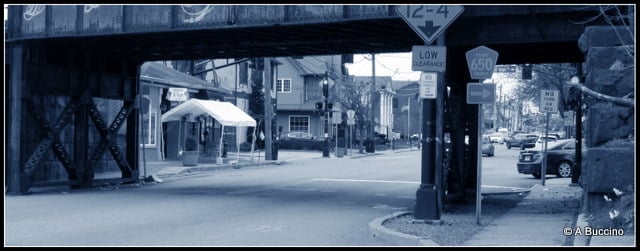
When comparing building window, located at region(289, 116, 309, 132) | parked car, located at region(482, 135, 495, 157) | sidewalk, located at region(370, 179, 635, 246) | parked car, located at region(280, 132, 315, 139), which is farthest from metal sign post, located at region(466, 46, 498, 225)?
building window, located at region(289, 116, 309, 132)

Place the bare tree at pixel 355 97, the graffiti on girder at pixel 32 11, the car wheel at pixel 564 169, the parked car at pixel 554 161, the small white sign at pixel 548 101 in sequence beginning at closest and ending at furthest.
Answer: the graffiti on girder at pixel 32 11 → the small white sign at pixel 548 101 → the parked car at pixel 554 161 → the car wheel at pixel 564 169 → the bare tree at pixel 355 97

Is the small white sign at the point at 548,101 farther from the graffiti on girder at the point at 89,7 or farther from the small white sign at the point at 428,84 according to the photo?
the graffiti on girder at the point at 89,7

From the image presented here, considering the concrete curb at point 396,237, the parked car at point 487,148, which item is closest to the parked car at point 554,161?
the concrete curb at point 396,237

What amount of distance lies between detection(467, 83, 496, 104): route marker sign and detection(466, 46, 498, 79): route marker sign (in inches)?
7.1

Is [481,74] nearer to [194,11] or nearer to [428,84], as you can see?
[428,84]

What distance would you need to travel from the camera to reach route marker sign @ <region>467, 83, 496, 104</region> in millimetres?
12172

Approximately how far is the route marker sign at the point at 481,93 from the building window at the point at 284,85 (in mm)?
54520

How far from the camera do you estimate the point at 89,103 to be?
21094 mm

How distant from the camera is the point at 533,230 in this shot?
12.2 meters

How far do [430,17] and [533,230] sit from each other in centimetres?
366

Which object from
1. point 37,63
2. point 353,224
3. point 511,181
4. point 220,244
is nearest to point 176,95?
point 37,63

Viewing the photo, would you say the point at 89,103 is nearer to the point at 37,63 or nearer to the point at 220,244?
the point at 37,63

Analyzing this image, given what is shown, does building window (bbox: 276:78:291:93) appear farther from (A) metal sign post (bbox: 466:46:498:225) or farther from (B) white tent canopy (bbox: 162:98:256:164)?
(A) metal sign post (bbox: 466:46:498:225)

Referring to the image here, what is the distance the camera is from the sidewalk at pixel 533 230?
412 inches
